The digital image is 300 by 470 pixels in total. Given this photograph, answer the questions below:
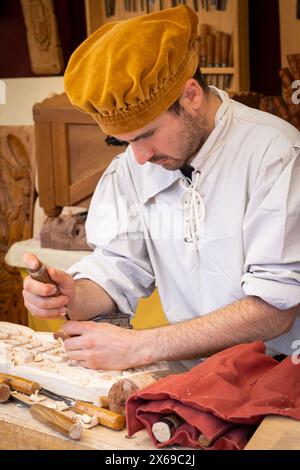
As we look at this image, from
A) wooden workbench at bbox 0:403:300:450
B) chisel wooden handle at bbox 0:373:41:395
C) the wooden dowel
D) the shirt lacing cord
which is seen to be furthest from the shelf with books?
the wooden dowel

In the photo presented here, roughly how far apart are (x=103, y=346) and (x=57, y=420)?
14.3 inches

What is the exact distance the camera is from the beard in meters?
2.06

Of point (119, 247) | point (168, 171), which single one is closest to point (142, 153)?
point (168, 171)

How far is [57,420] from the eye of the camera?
63.6 inches

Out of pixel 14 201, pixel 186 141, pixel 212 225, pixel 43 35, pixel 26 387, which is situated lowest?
pixel 14 201

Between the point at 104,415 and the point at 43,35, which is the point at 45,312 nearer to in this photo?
the point at 104,415

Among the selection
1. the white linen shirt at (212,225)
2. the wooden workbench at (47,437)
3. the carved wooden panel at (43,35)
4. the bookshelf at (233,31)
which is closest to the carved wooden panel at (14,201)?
the carved wooden panel at (43,35)

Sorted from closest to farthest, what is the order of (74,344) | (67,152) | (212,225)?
1. (74,344)
2. (212,225)
3. (67,152)

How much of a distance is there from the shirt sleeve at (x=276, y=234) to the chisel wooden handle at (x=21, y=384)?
0.57m

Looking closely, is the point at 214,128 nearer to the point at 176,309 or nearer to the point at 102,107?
the point at 102,107

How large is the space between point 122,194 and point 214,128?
0.39 metres

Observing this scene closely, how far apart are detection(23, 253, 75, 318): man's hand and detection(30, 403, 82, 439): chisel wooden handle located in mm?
407

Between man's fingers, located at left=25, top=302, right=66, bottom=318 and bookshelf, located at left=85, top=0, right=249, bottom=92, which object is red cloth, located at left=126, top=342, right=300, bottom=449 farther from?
bookshelf, located at left=85, top=0, right=249, bottom=92
